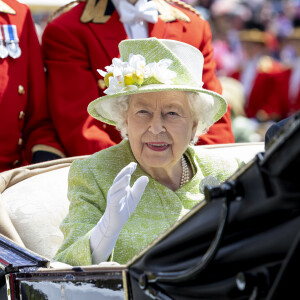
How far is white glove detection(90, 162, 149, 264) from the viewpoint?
2188mm

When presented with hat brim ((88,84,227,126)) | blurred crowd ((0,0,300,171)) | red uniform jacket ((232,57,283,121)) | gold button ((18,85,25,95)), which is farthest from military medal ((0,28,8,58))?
red uniform jacket ((232,57,283,121))

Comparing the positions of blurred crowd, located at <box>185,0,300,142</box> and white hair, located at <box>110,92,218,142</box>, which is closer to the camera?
white hair, located at <box>110,92,218,142</box>

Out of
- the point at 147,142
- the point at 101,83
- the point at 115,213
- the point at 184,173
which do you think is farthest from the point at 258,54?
the point at 115,213

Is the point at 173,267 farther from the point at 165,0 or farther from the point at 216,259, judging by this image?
the point at 165,0

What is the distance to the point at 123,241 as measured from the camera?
240 centimetres

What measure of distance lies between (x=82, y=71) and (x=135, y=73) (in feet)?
3.08

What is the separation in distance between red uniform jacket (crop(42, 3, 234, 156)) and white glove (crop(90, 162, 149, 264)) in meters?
1.09

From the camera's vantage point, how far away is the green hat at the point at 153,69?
8.18 feet

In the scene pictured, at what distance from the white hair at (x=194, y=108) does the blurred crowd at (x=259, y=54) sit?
576 cm

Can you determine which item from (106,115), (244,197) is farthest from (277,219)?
(106,115)

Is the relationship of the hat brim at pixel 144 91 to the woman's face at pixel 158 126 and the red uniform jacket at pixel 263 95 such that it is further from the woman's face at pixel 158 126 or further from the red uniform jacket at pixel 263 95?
the red uniform jacket at pixel 263 95

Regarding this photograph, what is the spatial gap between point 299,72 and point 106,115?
23.8ft

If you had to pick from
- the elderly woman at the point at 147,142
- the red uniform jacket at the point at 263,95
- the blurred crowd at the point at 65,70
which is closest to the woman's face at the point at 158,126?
the elderly woman at the point at 147,142

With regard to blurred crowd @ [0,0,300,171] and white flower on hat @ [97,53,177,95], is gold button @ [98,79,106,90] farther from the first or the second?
white flower on hat @ [97,53,177,95]
